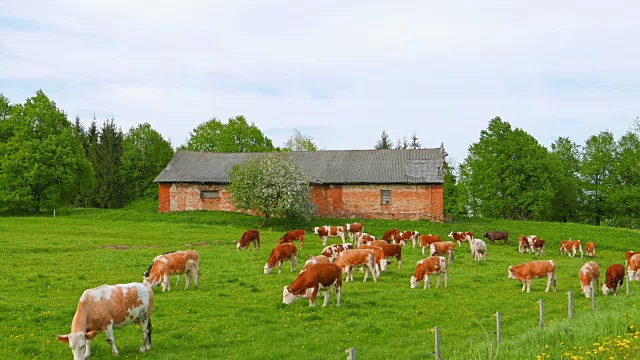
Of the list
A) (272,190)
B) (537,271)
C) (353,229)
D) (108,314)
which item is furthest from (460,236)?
(108,314)

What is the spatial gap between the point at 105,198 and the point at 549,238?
55129 mm

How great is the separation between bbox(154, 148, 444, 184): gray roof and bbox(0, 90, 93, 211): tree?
8.39 m

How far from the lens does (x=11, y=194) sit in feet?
163

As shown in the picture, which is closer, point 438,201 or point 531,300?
point 531,300

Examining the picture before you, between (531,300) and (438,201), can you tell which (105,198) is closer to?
(438,201)

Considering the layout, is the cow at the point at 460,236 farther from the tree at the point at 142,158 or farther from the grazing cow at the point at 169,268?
the tree at the point at 142,158

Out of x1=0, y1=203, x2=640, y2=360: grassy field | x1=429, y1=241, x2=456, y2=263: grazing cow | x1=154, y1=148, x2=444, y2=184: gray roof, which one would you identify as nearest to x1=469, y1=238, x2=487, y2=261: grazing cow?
x1=0, y1=203, x2=640, y2=360: grassy field

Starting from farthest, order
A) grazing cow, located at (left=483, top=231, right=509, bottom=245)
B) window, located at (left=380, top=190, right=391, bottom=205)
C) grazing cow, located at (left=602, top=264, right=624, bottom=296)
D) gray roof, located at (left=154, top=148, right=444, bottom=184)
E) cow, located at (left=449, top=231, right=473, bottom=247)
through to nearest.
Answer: gray roof, located at (left=154, top=148, right=444, bottom=184)
window, located at (left=380, top=190, right=391, bottom=205)
grazing cow, located at (left=483, top=231, right=509, bottom=245)
cow, located at (left=449, top=231, right=473, bottom=247)
grazing cow, located at (left=602, top=264, right=624, bottom=296)

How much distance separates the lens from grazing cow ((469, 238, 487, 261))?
1182 inches

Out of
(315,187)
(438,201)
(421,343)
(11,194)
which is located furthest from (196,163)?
(421,343)

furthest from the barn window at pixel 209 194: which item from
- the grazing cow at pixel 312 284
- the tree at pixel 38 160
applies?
the grazing cow at pixel 312 284

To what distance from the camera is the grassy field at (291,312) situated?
11805 mm

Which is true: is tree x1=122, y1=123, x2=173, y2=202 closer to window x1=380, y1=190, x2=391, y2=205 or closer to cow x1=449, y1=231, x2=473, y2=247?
window x1=380, y1=190, x2=391, y2=205

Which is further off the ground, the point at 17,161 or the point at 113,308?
the point at 17,161
